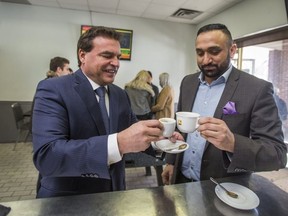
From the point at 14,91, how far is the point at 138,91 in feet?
9.07

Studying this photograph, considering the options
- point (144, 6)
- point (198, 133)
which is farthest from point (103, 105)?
point (144, 6)

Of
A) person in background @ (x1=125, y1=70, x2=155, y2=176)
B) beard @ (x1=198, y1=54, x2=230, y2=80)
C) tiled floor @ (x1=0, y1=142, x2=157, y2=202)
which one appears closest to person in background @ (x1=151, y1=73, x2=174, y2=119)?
person in background @ (x1=125, y1=70, x2=155, y2=176)

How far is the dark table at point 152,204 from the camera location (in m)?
0.81

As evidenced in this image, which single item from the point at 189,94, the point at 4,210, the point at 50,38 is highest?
the point at 50,38

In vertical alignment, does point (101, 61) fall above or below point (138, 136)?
above

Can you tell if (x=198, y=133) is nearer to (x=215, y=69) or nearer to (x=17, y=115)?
(x=215, y=69)

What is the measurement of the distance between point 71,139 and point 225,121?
83 centimetres

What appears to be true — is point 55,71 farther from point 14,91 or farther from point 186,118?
point 186,118

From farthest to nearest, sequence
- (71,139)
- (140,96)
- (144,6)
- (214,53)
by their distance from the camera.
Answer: (144,6)
(140,96)
(214,53)
(71,139)

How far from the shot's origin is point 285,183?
2842mm

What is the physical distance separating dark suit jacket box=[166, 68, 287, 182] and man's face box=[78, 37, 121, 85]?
655 mm

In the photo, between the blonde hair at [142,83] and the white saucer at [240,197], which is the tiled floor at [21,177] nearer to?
the blonde hair at [142,83]

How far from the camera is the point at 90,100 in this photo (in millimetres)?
1101

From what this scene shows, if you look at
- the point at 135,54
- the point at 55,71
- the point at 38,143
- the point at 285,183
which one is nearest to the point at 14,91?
the point at 55,71
